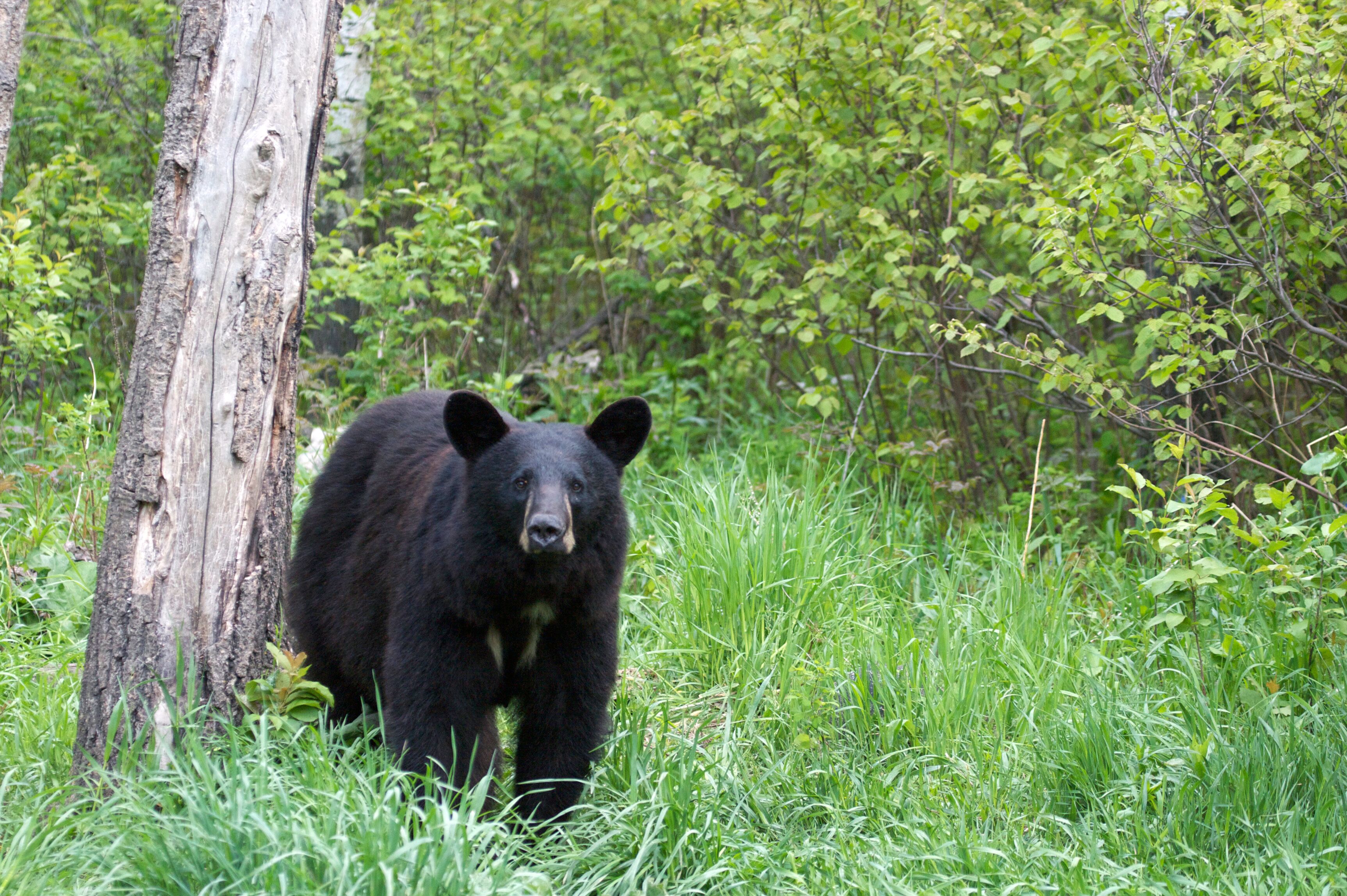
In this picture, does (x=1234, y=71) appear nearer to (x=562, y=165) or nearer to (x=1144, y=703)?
(x=1144, y=703)

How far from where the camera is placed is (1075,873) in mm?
2867

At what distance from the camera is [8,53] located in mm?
3422

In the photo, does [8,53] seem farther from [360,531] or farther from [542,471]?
[542,471]

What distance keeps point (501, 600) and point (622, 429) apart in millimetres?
707

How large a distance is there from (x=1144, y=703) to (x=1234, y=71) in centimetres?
229

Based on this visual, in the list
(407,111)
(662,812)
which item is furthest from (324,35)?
(407,111)

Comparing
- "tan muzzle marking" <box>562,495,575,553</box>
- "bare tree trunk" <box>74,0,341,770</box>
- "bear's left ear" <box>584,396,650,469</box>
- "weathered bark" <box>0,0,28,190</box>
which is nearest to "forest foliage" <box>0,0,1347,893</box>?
"bare tree trunk" <box>74,0,341,770</box>

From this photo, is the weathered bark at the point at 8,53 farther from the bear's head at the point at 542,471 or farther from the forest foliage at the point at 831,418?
the forest foliage at the point at 831,418

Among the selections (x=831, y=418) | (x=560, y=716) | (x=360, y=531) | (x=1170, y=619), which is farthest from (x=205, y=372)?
(x=831, y=418)

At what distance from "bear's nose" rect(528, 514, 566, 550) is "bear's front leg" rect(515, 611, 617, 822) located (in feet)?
1.28

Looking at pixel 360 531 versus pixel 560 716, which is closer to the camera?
pixel 560 716

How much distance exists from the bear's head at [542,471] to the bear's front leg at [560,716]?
12.4 inches

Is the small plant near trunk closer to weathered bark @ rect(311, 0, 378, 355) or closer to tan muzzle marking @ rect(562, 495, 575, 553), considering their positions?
tan muzzle marking @ rect(562, 495, 575, 553)

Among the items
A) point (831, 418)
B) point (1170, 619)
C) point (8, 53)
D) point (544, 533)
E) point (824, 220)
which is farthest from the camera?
point (831, 418)
